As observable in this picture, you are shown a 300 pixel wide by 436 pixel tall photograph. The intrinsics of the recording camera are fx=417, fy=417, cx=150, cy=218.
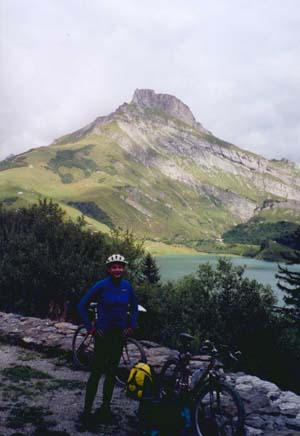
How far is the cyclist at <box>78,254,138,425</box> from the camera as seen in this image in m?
7.94

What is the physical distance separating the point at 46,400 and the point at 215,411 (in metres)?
3.91

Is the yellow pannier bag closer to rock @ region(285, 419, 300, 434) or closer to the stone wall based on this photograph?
the stone wall

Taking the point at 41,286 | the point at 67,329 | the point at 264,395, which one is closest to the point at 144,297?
the point at 41,286

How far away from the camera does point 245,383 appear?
10.0m

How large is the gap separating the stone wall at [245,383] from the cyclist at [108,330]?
270cm

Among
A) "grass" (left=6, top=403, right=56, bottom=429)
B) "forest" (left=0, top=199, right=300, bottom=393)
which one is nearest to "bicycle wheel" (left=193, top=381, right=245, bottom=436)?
"grass" (left=6, top=403, right=56, bottom=429)

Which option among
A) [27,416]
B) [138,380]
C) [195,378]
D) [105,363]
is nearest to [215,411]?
[195,378]

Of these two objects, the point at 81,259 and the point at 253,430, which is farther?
the point at 81,259

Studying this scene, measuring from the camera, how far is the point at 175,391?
7719mm

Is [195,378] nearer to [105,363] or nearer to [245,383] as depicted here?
[105,363]

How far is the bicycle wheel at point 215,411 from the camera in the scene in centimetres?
695

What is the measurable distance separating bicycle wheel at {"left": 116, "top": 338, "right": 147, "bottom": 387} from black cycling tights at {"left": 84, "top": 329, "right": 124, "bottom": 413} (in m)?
1.76

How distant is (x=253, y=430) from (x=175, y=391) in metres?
1.50

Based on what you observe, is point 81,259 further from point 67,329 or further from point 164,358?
point 164,358
